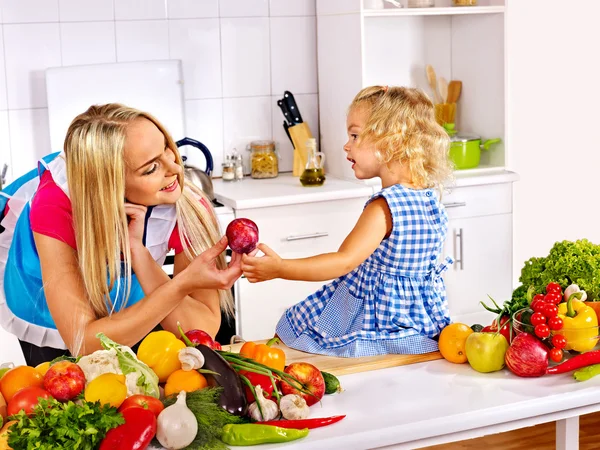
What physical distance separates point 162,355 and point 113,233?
1.27 ft

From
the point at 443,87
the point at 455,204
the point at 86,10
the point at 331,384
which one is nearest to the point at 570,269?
the point at 331,384

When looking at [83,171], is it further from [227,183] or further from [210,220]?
[227,183]

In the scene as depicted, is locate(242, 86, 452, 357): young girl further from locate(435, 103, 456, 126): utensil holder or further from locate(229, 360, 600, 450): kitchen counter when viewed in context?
locate(435, 103, 456, 126): utensil holder

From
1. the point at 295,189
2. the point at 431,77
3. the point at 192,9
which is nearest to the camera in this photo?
the point at 295,189

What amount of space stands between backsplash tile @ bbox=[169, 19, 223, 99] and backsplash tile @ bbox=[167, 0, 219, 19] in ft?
0.07

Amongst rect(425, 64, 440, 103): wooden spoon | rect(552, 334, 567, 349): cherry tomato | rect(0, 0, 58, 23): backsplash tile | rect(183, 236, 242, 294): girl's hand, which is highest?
rect(0, 0, 58, 23): backsplash tile

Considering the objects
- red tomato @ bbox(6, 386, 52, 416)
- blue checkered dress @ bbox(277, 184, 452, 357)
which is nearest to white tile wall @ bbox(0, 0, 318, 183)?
blue checkered dress @ bbox(277, 184, 452, 357)

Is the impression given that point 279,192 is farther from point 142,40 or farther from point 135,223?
point 135,223

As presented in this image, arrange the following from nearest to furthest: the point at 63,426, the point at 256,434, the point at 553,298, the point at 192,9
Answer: the point at 63,426, the point at 256,434, the point at 553,298, the point at 192,9

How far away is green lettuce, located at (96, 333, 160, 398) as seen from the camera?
4.63 feet

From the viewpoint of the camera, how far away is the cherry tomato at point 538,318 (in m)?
1.66

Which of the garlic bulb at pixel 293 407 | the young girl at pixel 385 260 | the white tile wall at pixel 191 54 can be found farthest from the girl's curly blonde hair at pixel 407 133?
the white tile wall at pixel 191 54

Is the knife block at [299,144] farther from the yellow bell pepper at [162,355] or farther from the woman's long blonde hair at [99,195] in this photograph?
the yellow bell pepper at [162,355]

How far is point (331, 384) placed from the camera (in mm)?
1597
